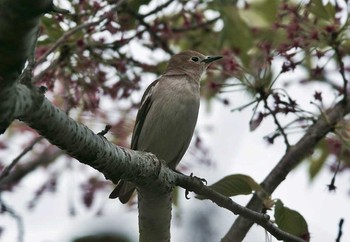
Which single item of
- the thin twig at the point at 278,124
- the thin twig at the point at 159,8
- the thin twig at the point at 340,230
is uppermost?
the thin twig at the point at 159,8

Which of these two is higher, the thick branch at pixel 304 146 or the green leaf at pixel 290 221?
the thick branch at pixel 304 146

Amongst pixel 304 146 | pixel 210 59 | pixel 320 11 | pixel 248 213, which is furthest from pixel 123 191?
pixel 320 11

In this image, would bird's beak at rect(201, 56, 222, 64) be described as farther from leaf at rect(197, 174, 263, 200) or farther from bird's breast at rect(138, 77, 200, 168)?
leaf at rect(197, 174, 263, 200)

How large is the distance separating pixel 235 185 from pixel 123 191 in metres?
1.29

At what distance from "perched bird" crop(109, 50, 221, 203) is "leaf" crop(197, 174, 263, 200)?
5.03 ft

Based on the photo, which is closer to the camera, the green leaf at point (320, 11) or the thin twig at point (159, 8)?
the green leaf at point (320, 11)

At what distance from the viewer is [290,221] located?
4902 millimetres

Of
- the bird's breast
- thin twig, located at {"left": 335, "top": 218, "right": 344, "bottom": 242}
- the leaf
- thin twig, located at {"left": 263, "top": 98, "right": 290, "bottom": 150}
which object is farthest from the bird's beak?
thin twig, located at {"left": 335, "top": 218, "right": 344, "bottom": 242}

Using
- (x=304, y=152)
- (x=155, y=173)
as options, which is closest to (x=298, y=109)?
(x=304, y=152)

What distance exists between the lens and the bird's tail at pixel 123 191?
593 cm

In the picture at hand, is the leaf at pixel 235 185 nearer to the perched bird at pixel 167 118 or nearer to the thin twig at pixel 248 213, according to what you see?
the thin twig at pixel 248 213

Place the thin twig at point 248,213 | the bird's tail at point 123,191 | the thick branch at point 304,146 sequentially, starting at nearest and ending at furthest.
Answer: the thin twig at point 248,213 < the thick branch at point 304,146 < the bird's tail at point 123,191

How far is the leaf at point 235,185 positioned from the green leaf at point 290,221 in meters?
0.21

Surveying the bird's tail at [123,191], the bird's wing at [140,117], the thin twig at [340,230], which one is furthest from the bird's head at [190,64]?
the thin twig at [340,230]
